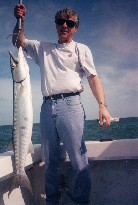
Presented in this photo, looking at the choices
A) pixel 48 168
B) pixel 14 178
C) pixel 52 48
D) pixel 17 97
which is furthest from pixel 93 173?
pixel 52 48

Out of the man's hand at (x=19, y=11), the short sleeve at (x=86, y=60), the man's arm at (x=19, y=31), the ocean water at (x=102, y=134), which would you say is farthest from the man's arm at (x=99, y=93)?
the ocean water at (x=102, y=134)

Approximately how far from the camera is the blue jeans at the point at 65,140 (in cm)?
376

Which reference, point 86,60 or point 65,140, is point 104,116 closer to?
point 65,140

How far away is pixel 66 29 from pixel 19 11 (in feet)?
2.50

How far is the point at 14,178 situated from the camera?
152 inches

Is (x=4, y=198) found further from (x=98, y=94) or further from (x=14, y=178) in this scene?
(x=98, y=94)

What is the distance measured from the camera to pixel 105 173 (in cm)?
477

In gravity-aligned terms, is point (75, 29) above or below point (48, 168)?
above

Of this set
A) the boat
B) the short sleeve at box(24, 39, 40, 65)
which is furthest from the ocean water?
the short sleeve at box(24, 39, 40, 65)

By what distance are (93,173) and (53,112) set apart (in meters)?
1.65

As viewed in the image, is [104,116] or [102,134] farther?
[102,134]

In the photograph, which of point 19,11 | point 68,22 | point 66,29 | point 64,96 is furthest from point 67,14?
point 64,96

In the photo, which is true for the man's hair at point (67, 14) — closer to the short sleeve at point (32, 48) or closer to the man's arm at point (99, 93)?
the short sleeve at point (32, 48)

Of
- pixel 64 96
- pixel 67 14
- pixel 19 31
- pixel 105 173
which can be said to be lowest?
pixel 105 173
